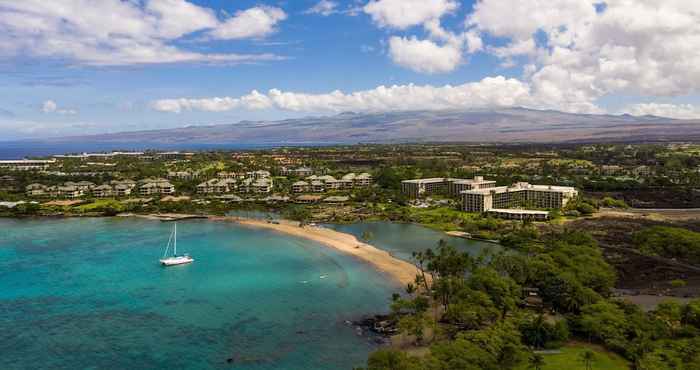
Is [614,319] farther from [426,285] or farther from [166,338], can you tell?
[166,338]

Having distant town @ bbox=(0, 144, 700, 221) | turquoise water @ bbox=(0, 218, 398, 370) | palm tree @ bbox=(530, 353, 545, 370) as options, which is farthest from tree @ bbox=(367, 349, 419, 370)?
distant town @ bbox=(0, 144, 700, 221)

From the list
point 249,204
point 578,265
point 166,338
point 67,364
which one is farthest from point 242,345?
point 249,204

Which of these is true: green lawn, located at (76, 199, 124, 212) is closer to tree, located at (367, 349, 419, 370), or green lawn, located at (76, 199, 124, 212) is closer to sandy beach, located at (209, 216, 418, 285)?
sandy beach, located at (209, 216, 418, 285)

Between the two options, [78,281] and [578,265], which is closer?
[578,265]

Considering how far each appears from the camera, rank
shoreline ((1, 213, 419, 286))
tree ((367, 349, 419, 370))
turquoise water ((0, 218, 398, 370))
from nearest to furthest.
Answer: tree ((367, 349, 419, 370))
turquoise water ((0, 218, 398, 370))
shoreline ((1, 213, 419, 286))

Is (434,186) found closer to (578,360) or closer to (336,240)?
(336,240)

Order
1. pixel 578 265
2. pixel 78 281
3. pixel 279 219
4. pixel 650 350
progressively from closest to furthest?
1. pixel 650 350
2. pixel 578 265
3. pixel 78 281
4. pixel 279 219

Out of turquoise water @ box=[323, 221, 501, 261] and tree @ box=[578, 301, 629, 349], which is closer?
tree @ box=[578, 301, 629, 349]

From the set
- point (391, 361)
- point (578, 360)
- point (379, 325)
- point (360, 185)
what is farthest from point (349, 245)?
point (360, 185)
